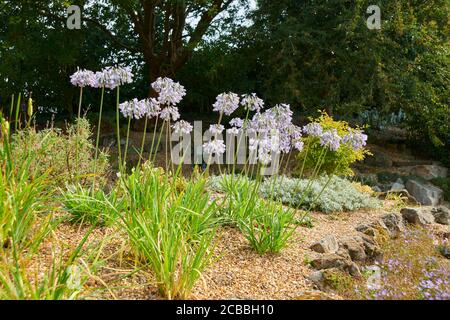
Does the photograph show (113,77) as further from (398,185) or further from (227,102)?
(398,185)

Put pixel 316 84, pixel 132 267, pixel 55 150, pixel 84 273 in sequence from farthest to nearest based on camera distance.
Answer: pixel 316 84
pixel 55 150
pixel 132 267
pixel 84 273

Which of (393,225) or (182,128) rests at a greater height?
(182,128)

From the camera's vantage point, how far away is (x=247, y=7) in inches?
543

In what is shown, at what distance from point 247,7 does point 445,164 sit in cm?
688

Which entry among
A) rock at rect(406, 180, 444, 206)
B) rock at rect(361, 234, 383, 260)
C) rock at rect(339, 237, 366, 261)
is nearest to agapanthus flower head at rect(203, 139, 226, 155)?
rock at rect(339, 237, 366, 261)

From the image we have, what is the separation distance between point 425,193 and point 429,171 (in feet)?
5.97

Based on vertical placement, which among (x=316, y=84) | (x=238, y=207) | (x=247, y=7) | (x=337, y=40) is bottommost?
(x=238, y=207)

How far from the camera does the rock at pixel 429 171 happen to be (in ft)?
38.9

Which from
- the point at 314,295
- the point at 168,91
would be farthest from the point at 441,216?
the point at 168,91

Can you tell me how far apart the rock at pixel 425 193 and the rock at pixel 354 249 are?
6.26 metres

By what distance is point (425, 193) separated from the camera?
34.1 feet

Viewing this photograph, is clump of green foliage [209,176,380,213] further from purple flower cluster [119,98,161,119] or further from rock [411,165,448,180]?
Answer: rock [411,165,448,180]
